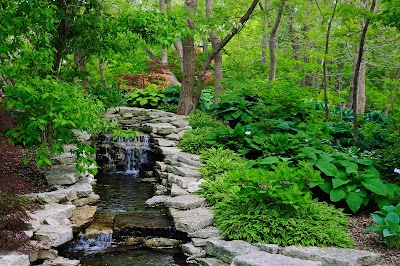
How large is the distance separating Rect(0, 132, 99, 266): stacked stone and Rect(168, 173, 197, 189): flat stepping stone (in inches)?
53.4

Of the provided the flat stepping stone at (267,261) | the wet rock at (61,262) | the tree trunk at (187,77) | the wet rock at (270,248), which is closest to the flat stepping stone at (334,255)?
the wet rock at (270,248)

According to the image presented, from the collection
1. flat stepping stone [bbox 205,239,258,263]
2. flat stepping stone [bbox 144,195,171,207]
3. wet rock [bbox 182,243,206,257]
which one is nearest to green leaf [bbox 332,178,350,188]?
flat stepping stone [bbox 205,239,258,263]

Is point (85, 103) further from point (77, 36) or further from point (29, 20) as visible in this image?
point (77, 36)

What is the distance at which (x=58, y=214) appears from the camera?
16.3 feet

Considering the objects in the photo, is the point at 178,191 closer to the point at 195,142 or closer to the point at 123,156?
the point at 195,142

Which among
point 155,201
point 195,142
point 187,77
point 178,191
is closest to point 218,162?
point 178,191

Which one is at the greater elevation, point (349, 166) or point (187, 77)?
point (187, 77)

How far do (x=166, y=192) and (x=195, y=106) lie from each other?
478cm

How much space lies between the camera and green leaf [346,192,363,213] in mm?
4977

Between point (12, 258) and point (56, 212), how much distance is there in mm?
1377

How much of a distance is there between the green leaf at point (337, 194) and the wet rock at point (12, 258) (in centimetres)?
372

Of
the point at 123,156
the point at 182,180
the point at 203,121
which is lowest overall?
the point at 123,156

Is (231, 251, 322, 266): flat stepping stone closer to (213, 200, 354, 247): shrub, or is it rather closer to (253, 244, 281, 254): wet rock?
(253, 244, 281, 254): wet rock

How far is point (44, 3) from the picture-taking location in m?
4.95
